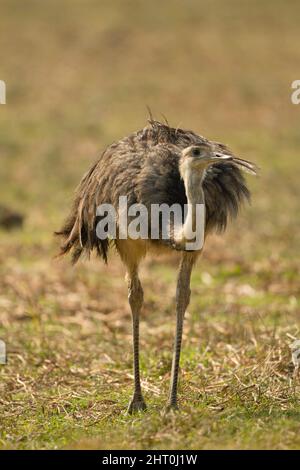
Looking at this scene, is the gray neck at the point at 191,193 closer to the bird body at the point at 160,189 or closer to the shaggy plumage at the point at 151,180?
the bird body at the point at 160,189

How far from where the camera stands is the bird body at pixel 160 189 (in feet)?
17.7

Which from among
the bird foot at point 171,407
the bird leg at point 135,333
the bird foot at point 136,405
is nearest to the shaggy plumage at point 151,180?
the bird leg at point 135,333

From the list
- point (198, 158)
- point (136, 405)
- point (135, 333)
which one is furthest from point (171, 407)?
point (198, 158)

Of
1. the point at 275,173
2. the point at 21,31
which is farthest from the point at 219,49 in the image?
the point at 275,173

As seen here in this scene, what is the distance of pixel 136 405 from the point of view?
5.89 meters

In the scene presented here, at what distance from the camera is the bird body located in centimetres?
539

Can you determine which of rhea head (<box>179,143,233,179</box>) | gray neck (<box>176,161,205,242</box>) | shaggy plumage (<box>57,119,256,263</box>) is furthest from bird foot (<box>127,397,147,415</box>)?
rhea head (<box>179,143,233,179</box>)

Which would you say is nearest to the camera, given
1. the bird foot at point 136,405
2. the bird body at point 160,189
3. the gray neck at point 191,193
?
the gray neck at point 191,193

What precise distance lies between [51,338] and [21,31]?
22.7m

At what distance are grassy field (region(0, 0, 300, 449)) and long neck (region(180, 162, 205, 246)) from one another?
1003 millimetres

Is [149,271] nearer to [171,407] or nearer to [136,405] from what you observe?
[136,405]

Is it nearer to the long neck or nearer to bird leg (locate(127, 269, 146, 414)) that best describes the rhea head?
the long neck

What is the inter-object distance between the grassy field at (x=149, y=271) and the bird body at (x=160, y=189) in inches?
21.9

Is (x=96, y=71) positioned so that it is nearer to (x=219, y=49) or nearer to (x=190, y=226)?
(x=219, y=49)
